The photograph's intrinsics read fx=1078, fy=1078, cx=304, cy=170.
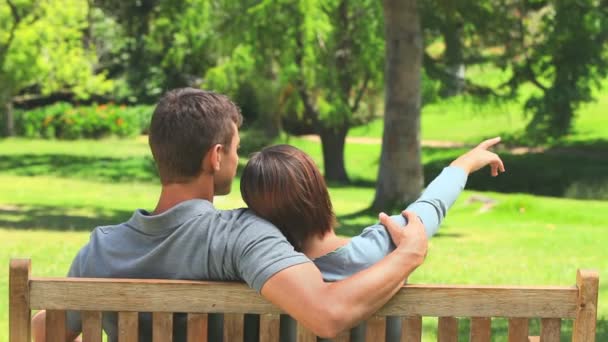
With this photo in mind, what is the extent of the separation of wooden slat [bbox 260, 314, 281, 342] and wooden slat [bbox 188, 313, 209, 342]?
0.51ft

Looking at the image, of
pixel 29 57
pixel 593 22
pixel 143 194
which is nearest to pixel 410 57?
pixel 143 194

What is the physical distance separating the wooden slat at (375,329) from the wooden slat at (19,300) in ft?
3.09

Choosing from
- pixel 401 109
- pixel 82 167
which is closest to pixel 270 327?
pixel 401 109

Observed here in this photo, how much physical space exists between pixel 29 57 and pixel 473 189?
14022mm

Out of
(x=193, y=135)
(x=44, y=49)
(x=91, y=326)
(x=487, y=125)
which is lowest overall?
(x=487, y=125)

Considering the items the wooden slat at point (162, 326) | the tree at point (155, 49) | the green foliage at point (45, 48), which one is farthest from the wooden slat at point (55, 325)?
the tree at point (155, 49)

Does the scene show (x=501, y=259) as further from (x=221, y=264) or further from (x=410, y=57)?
(x=221, y=264)

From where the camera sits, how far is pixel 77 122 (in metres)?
42.2

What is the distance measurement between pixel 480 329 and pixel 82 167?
93.7ft

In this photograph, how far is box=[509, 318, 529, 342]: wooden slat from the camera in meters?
3.04

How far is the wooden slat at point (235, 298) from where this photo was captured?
294cm

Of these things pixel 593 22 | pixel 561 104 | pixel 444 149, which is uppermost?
pixel 593 22

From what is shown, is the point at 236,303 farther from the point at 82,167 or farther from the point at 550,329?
the point at 82,167

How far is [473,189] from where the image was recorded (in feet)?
100
